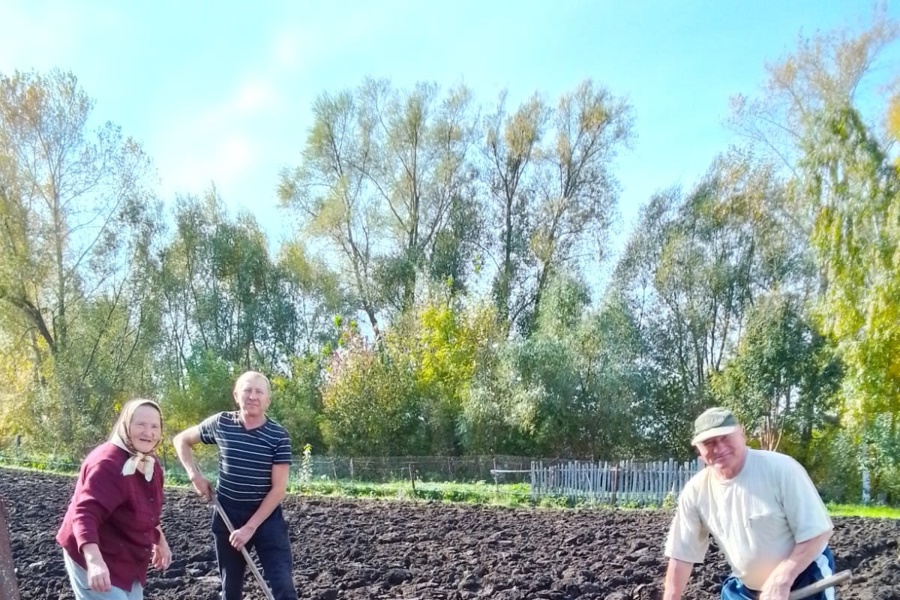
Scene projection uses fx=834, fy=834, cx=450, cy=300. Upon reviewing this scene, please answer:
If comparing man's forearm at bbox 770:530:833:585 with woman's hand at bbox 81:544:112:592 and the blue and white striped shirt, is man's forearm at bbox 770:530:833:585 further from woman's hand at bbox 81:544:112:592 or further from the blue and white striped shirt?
woman's hand at bbox 81:544:112:592

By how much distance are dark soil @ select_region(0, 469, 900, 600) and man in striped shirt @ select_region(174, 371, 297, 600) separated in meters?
2.63

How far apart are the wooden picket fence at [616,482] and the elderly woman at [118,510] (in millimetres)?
15340

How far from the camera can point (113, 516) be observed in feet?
12.9

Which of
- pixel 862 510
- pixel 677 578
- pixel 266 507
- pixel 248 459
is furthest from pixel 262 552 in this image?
pixel 862 510

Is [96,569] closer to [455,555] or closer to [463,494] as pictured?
[455,555]

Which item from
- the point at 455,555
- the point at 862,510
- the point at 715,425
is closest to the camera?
the point at 715,425

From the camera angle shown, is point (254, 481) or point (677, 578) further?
point (254, 481)

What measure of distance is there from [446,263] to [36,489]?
1843 cm

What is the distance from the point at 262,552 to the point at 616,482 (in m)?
15.0

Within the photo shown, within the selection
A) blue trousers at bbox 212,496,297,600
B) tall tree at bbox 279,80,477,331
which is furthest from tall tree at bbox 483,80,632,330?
blue trousers at bbox 212,496,297,600

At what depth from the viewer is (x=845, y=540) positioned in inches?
428

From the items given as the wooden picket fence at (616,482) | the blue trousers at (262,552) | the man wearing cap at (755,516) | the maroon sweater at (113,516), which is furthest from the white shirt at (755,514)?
the wooden picket fence at (616,482)

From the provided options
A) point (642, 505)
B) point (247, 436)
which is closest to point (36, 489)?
point (642, 505)

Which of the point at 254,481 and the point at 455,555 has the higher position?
the point at 254,481
